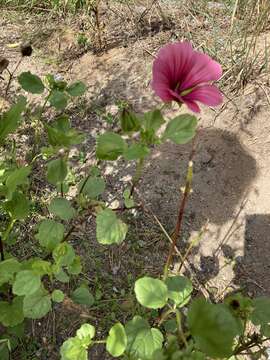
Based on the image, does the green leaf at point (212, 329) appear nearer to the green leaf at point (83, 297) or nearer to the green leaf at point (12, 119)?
the green leaf at point (83, 297)

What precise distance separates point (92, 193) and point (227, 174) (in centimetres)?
86

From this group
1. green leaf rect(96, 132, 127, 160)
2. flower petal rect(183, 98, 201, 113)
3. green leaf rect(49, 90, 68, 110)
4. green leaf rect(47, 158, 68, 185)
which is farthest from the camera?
green leaf rect(49, 90, 68, 110)

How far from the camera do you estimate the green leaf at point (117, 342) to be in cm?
112

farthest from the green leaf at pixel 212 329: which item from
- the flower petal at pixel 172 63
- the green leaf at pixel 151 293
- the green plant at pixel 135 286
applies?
the flower petal at pixel 172 63

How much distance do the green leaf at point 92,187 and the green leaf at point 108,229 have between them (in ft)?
0.60

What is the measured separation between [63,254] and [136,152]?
356 millimetres

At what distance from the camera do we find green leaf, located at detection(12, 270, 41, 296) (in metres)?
1.19

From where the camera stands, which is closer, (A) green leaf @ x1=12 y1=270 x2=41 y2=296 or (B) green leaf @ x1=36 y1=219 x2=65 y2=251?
(A) green leaf @ x1=12 y1=270 x2=41 y2=296

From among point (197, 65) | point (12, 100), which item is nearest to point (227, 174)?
point (197, 65)

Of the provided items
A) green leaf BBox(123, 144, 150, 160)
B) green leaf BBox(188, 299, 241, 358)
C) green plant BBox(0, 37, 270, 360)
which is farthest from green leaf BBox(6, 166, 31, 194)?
green leaf BBox(188, 299, 241, 358)

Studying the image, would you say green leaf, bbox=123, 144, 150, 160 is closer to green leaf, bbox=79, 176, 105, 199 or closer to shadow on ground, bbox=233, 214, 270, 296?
green leaf, bbox=79, 176, 105, 199

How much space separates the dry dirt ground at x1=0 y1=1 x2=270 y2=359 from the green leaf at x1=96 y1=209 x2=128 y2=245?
32cm

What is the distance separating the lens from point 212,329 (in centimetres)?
95

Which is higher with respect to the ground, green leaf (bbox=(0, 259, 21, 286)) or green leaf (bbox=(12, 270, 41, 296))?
green leaf (bbox=(12, 270, 41, 296))
